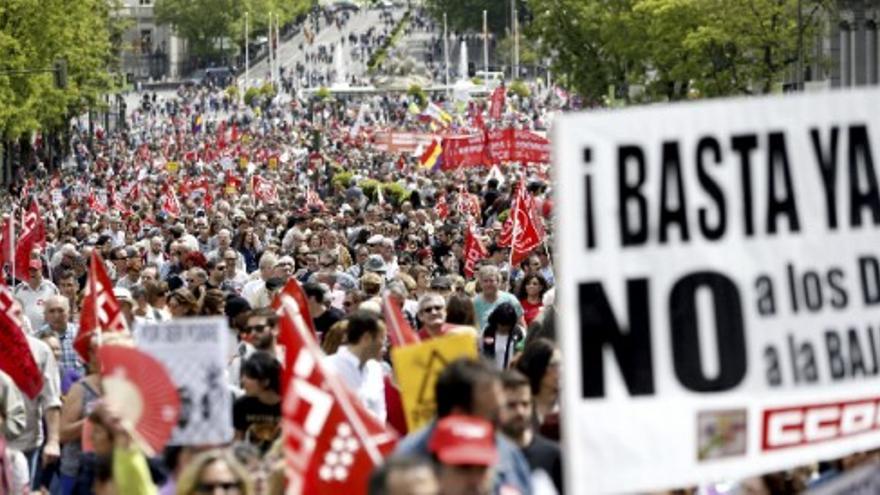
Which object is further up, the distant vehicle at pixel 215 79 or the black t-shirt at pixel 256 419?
the black t-shirt at pixel 256 419

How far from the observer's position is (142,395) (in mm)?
12297

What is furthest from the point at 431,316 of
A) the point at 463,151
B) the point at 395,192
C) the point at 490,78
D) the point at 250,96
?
the point at 490,78

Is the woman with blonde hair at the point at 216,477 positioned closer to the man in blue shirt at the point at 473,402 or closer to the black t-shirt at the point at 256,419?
the man in blue shirt at the point at 473,402

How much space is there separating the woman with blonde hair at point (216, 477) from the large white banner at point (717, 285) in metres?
1.79

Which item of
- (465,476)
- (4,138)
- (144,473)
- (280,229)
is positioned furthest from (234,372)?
(4,138)

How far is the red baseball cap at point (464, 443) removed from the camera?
381 inches

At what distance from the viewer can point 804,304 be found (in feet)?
31.8

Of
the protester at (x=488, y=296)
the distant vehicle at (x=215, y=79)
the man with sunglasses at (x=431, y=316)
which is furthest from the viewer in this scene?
the distant vehicle at (x=215, y=79)

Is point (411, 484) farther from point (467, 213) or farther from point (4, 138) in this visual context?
point (4, 138)

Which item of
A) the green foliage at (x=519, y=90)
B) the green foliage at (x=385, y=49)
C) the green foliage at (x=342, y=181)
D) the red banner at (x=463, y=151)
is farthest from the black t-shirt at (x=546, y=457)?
the green foliage at (x=385, y=49)

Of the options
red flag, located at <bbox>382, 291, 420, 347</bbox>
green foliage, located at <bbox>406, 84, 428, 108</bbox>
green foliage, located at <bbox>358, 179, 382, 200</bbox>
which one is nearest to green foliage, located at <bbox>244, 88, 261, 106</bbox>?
green foliage, located at <bbox>406, 84, 428, 108</bbox>

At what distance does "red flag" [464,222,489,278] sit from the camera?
103 feet

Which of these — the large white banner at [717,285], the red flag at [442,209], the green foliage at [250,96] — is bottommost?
the green foliage at [250,96]

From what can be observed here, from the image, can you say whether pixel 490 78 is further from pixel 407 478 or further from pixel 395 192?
pixel 407 478
